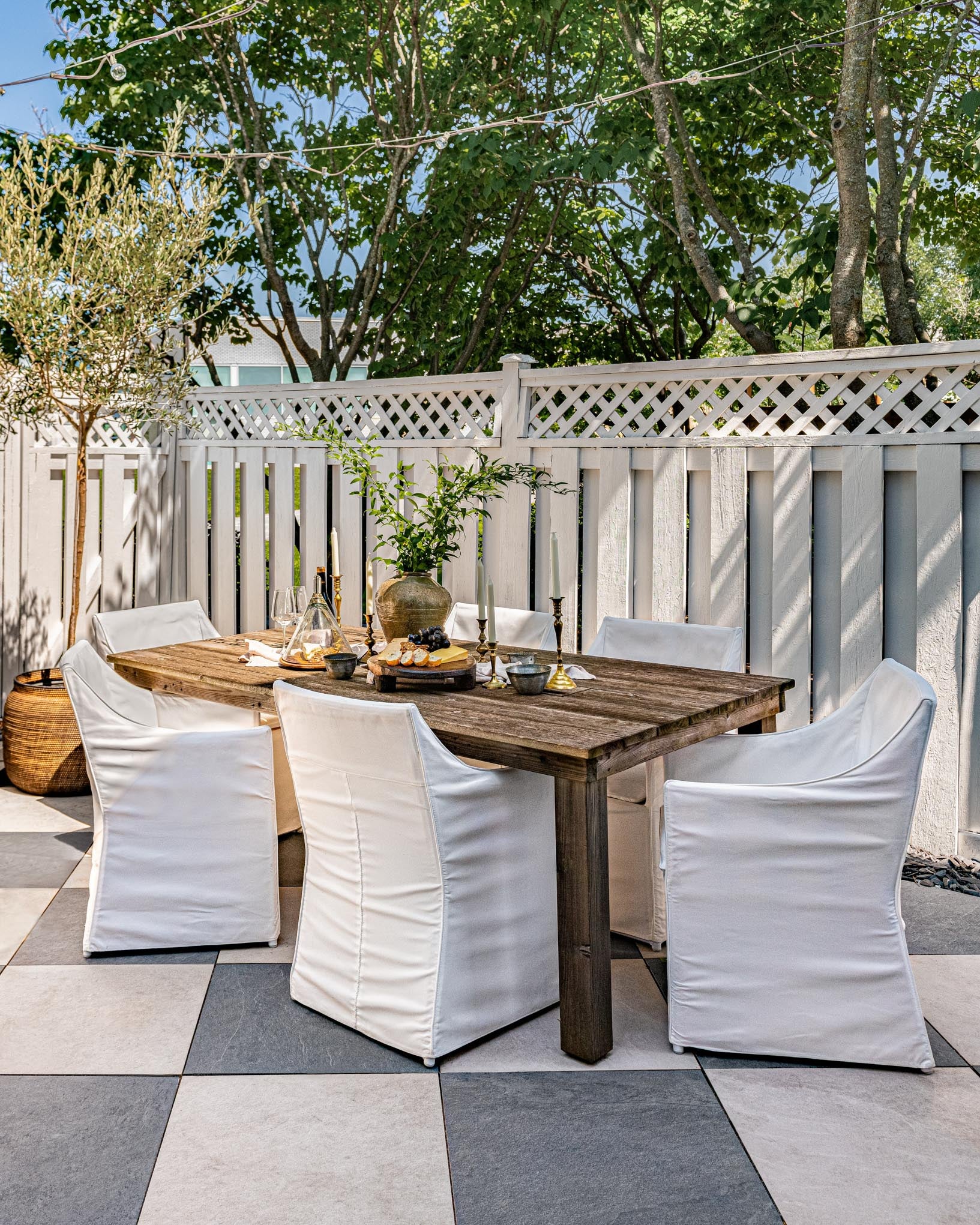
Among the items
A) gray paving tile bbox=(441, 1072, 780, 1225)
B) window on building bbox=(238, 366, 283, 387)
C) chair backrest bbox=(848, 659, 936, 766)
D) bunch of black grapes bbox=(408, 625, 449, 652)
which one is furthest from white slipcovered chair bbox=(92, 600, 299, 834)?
window on building bbox=(238, 366, 283, 387)

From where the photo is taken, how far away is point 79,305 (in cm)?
402

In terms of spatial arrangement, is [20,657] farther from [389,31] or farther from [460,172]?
[389,31]

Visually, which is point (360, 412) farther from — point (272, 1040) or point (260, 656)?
point (272, 1040)

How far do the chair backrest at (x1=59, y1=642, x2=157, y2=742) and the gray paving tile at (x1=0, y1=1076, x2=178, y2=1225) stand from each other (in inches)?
34.2

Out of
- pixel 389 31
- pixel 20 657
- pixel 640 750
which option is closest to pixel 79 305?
pixel 20 657

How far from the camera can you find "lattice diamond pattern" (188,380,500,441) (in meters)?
4.45

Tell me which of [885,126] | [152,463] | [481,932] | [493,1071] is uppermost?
[885,126]

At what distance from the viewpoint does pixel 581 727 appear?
234cm

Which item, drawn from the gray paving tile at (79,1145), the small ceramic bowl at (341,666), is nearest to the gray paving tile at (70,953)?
the gray paving tile at (79,1145)

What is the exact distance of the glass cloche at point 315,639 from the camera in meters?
3.12

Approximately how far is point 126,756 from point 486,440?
2168 mm

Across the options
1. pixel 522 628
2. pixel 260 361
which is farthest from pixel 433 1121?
pixel 260 361

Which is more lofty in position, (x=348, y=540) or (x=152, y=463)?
(x=152, y=463)

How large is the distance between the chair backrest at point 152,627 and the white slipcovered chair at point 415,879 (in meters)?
1.47
